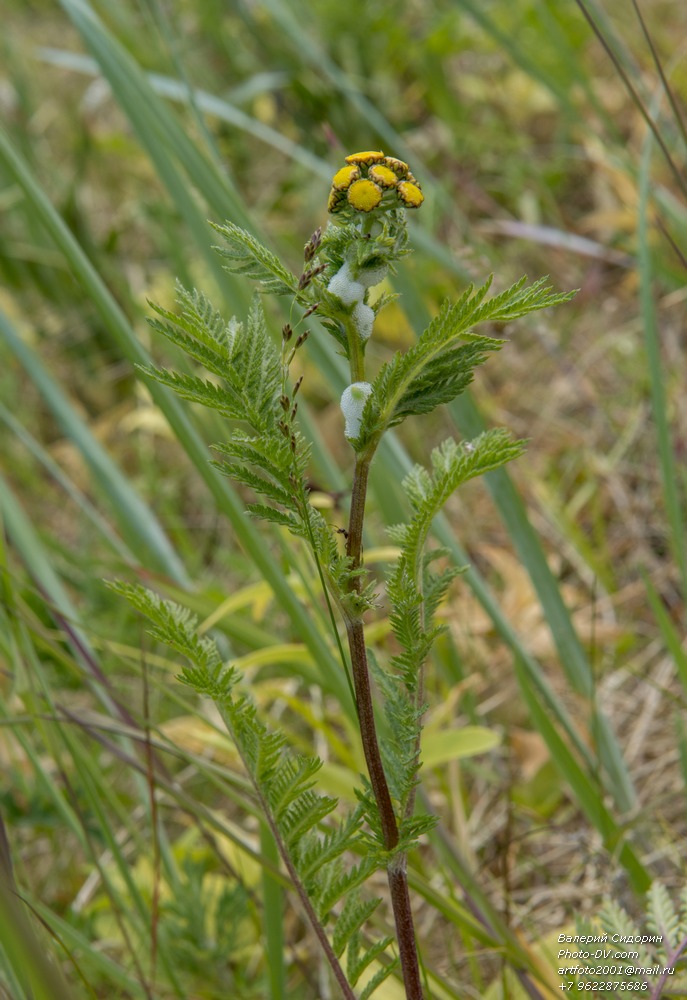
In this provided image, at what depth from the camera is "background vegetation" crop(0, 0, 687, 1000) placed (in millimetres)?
879

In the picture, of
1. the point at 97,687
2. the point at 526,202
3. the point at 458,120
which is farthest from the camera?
the point at 458,120

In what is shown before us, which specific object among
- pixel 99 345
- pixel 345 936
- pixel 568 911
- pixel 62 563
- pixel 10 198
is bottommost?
pixel 568 911

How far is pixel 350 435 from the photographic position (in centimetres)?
50

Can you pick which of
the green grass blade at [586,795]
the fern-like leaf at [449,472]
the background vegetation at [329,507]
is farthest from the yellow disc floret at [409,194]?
the green grass blade at [586,795]

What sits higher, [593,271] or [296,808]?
[593,271]

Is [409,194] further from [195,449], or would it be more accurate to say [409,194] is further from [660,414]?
[660,414]

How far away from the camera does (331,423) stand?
1936 mm

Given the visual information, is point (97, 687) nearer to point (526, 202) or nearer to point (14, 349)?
point (14, 349)

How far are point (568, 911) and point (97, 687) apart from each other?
1.81 feet

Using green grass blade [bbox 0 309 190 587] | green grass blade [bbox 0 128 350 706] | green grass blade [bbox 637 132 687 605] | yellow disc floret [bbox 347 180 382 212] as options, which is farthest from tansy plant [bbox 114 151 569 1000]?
green grass blade [bbox 0 309 190 587]

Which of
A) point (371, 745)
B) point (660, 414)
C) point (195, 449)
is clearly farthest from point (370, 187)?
point (660, 414)

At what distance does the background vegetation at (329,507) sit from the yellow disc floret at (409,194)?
36cm

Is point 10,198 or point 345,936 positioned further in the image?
point 10,198

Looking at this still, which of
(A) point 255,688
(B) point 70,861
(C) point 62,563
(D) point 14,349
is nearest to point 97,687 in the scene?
(A) point 255,688
